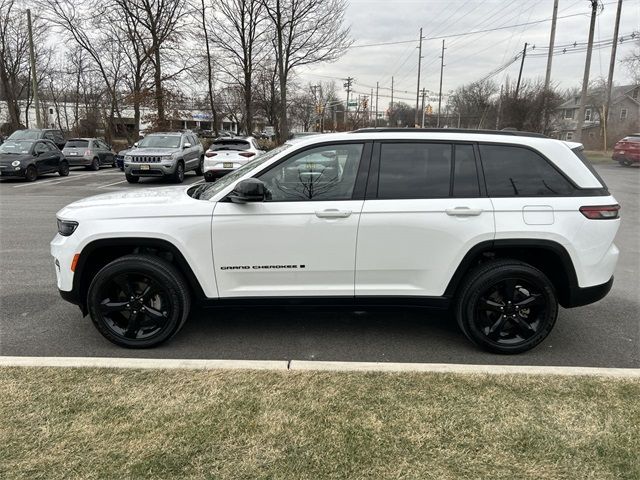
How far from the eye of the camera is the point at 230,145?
16.0m

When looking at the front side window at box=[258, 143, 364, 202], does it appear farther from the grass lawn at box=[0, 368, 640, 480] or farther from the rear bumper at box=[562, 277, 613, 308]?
the rear bumper at box=[562, 277, 613, 308]

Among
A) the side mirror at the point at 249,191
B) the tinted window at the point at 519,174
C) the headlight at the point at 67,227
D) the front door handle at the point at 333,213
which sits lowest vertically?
the headlight at the point at 67,227

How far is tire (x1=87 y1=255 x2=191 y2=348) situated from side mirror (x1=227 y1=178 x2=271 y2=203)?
798 millimetres

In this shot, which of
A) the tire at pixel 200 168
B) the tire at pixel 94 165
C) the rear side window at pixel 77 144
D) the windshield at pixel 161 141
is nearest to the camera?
the windshield at pixel 161 141

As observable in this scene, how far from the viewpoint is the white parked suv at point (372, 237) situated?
369cm

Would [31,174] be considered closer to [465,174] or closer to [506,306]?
[465,174]

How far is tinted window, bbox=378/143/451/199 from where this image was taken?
3760mm

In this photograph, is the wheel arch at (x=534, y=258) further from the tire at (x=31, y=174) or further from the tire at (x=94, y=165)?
the tire at (x=94, y=165)

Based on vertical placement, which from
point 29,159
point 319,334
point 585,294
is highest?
point 29,159

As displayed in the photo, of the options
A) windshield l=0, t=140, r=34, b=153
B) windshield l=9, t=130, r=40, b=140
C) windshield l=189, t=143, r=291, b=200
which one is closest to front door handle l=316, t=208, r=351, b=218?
windshield l=189, t=143, r=291, b=200

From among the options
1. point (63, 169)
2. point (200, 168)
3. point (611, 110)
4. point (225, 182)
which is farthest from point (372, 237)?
point (611, 110)

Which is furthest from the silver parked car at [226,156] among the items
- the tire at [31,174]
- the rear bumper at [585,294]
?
the rear bumper at [585,294]

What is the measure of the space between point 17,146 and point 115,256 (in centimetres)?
1698

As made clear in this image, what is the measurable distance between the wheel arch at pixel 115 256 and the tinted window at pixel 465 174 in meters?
2.21
